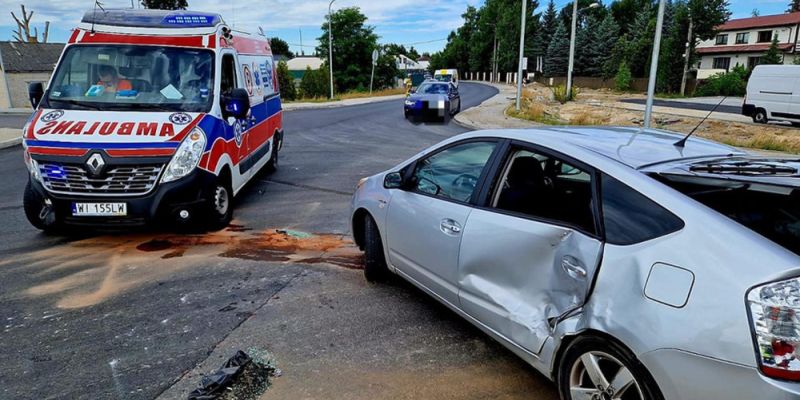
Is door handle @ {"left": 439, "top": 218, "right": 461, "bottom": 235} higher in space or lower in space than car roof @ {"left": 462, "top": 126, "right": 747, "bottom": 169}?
lower

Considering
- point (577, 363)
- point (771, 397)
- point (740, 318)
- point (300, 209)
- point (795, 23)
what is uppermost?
point (795, 23)

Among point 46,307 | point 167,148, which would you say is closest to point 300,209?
point 167,148

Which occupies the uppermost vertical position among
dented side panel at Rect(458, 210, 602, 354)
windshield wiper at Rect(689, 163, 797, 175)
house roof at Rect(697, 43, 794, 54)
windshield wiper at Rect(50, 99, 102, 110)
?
house roof at Rect(697, 43, 794, 54)

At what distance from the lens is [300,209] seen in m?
7.51

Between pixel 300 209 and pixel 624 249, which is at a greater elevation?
pixel 624 249

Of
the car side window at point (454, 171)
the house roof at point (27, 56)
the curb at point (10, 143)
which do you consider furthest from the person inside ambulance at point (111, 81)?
the house roof at point (27, 56)

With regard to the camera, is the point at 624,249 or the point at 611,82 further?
the point at 611,82

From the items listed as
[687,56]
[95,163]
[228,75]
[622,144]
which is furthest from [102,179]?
[687,56]

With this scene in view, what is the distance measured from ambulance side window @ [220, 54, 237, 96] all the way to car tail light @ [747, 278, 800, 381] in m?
6.22

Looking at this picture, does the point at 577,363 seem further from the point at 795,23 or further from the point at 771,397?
the point at 795,23

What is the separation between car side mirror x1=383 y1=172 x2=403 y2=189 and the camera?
4211 millimetres

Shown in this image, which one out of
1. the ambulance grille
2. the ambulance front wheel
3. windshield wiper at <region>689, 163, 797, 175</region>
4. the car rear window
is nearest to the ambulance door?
the ambulance front wheel

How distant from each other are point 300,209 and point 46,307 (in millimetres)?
3685

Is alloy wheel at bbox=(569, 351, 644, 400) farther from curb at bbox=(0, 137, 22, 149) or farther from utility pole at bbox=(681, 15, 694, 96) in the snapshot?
utility pole at bbox=(681, 15, 694, 96)
